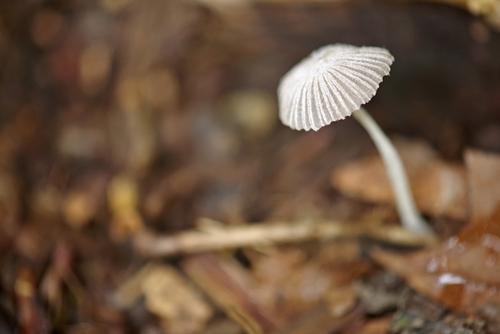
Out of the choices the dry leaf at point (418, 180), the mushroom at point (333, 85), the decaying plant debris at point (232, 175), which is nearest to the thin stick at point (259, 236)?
the decaying plant debris at point (232, 175)

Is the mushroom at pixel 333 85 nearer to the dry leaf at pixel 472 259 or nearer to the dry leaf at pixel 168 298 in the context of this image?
the dry leaf at pixel 472 259

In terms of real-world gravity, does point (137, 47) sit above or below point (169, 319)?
above

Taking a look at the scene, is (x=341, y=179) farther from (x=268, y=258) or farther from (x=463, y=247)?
(x=463, y=247)

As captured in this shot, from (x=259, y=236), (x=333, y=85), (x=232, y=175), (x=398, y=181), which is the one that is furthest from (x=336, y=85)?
(x=232, y=175)

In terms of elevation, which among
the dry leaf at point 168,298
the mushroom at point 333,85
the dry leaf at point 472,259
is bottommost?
the dry leaf at point 168,298

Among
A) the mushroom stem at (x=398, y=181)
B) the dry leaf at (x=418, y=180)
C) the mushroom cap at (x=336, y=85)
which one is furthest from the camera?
the dry leaf at (x=418, y=180)

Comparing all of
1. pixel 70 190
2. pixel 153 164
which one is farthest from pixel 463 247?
pixel 70 190

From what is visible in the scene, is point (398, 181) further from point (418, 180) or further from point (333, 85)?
point (333, 85)
